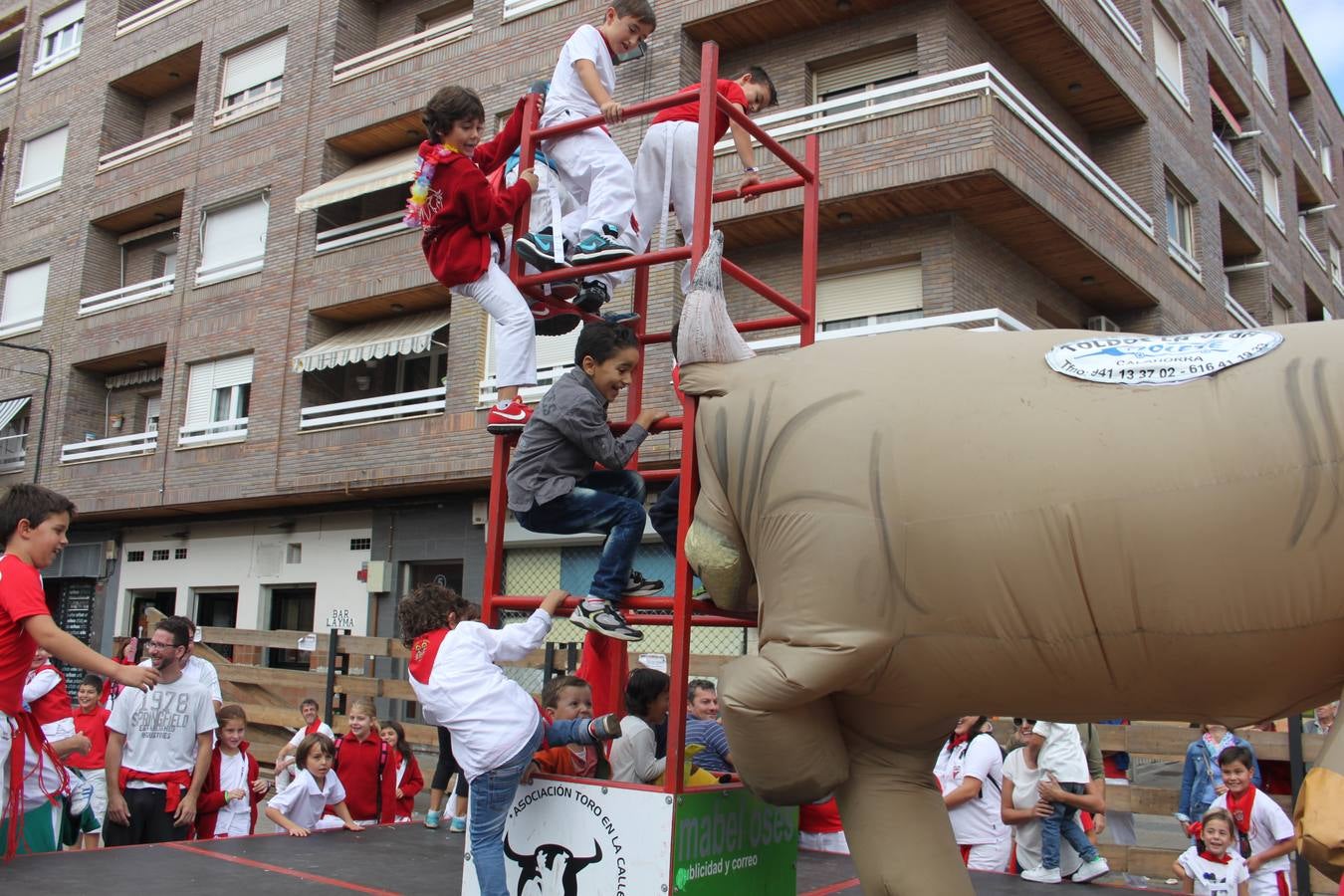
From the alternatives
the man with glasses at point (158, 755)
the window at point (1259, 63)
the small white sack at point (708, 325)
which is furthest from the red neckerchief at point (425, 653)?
the window at point (1259, 63)

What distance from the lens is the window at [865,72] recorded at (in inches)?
573

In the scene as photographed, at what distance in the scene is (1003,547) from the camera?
9.71ft

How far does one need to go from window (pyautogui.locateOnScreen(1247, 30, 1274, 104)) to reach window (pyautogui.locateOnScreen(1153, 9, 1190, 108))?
5160 millimetres

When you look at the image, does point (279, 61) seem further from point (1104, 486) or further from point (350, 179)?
point (1104, 486)

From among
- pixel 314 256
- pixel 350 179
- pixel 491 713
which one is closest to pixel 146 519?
pixel 314 256

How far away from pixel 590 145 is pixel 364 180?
43.9ft

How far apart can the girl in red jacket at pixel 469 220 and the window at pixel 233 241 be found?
1581 centimetres

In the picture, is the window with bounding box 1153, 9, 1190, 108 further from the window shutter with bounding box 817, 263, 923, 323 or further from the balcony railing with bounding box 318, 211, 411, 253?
the balcony railing with bounding box 318, 211, 411, 253

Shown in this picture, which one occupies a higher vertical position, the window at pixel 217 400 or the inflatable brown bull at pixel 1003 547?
the window at pixel 217 400

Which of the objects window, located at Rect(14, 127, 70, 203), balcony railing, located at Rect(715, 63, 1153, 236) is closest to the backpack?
balcony railing, located at Rect(715, 63, 1153, 236)

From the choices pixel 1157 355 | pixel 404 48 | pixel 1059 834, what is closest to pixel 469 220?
pixel 1157 355

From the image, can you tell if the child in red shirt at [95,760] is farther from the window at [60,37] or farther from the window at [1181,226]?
the window at [60,37]

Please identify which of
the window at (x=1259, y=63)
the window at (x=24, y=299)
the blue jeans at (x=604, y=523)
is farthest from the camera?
the window at (x=24, y=299)

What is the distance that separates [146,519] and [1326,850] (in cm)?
2218
